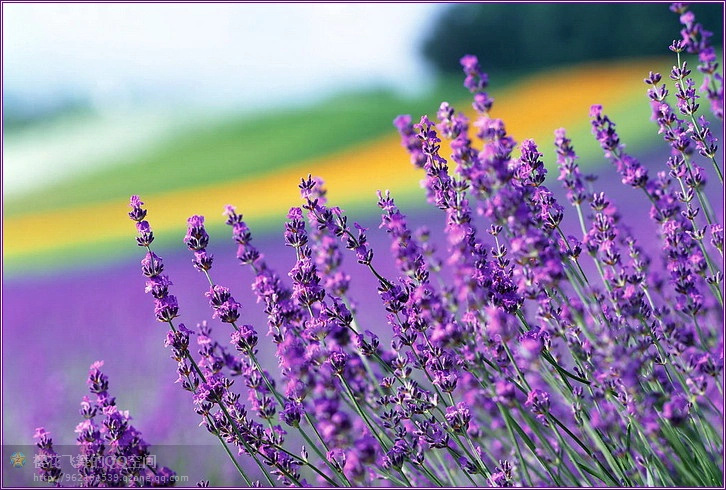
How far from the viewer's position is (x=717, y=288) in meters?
1.21

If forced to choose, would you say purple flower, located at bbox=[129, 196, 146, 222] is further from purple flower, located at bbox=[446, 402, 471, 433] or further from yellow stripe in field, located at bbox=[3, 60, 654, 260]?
yellow stripe in field, located at bbox=[3, 60, 654, 260]

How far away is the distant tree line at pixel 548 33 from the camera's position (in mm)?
5191

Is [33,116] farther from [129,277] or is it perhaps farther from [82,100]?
[129,277]

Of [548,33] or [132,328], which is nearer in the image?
[132,328]

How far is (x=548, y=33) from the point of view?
5695 mm

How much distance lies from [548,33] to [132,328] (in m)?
3.67

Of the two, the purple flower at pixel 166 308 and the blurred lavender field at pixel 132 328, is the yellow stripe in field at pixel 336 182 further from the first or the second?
the purple flower at pixel 166 308

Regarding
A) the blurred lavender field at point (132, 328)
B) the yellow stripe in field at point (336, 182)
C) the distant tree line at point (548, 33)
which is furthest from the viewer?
the yellow stripe in field at point (336, 182)

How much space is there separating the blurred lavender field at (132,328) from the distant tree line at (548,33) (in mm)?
879

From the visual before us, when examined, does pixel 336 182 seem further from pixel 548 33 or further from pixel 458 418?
pixel 458 418

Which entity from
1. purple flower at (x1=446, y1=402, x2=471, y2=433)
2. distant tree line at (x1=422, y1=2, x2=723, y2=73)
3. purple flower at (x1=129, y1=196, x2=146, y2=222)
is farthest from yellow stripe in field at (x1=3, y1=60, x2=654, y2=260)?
purple flower at (x1=446, y1=402, x2=471, y2=433)

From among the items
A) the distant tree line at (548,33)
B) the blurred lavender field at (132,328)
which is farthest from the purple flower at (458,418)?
the distant tree line at (548,33)

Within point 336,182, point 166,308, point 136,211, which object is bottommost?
point 166,308

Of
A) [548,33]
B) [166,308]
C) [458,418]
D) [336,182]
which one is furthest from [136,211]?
[548,33]
